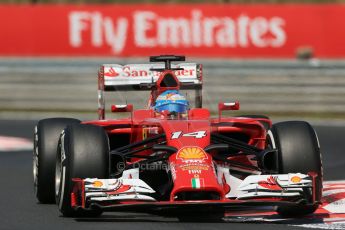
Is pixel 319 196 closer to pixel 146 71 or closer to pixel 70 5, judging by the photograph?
pixel 146 71

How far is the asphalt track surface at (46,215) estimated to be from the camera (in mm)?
9630

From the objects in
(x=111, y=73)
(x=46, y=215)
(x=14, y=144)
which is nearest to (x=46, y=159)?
(x=46, y=215)

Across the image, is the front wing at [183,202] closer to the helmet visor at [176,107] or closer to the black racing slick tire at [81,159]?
the black racing slick tire at [81,159]

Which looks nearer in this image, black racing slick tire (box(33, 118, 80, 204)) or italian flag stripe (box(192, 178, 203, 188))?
italian flag stripe (box(192, 178, 203, 188))

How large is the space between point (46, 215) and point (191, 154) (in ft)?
4.95

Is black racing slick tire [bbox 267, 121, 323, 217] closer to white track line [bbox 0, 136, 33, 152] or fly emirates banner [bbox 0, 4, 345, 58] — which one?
white track line [bbox 0, 136, 33, 152]

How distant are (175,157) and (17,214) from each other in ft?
5.29

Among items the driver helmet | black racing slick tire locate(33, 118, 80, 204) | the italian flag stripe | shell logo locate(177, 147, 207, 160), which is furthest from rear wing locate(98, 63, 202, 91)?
the italian flag stripe

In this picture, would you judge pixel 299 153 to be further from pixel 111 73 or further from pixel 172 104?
pixel 111 73

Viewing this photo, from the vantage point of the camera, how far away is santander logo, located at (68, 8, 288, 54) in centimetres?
2486

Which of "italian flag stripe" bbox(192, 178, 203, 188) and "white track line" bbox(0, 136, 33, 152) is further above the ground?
"italian flag stripe" bbox(192, 178, 203, 188)

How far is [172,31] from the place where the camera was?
2517 centimetres

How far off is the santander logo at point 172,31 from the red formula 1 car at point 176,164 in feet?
42.7

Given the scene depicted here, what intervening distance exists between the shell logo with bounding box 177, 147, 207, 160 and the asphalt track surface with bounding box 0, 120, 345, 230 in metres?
0.55
